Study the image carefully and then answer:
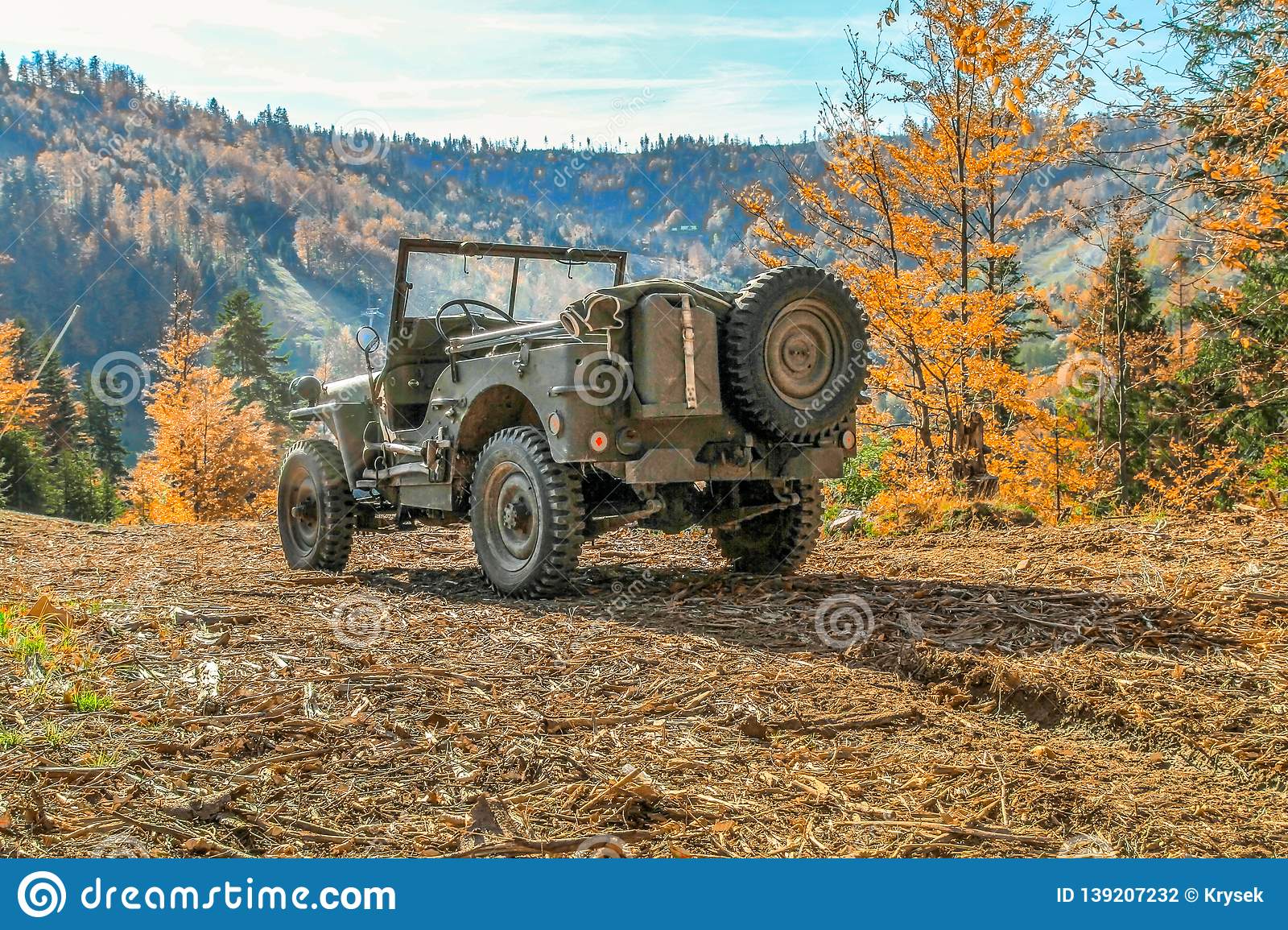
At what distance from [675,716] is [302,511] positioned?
18.5 feet

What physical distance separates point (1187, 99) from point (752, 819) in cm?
587

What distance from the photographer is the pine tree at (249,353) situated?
52719 millimetres

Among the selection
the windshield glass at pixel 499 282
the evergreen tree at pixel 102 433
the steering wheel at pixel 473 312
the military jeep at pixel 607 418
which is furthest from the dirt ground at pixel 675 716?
the evergreen tree at pixel 102 433

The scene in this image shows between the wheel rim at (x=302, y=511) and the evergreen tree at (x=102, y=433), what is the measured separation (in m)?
47.6

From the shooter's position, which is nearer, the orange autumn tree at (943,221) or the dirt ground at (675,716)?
the dirt ground at (675,716)

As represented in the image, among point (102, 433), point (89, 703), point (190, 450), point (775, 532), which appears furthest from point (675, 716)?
point (102, 433)

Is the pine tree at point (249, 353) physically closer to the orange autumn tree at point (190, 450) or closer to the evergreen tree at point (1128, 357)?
the orange autumn tree at point (190, 450)

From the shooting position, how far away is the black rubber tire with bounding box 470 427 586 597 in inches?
257

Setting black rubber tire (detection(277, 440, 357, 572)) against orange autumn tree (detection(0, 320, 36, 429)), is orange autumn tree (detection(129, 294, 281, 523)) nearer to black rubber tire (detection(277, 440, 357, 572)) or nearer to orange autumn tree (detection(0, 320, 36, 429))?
orange autumn tree (detection(0, 320, 36, 429))

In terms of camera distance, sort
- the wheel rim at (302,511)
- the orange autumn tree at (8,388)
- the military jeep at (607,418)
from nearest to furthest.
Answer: the military jeep at (607,418)
the wheel rim at (302,511)
the orange autumn tree at (8,388)

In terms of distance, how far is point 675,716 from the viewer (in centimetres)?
399

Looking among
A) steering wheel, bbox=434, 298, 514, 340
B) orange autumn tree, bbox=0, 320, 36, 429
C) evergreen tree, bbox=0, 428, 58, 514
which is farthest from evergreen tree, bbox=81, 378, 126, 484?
steering wheel, bbox=434, 298, 514, 340

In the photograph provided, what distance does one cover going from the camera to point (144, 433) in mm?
118312

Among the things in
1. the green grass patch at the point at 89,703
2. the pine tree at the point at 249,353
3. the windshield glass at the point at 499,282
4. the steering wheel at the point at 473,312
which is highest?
the pine tree at the point at 249,353
